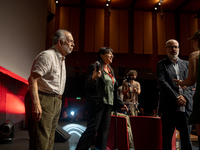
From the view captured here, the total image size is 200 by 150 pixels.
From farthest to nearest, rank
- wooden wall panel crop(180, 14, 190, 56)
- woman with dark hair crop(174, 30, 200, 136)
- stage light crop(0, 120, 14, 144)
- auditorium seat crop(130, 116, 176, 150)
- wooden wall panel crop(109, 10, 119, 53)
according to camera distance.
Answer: wooden wall panel crop(180, 14, 190, 56) → wooden wall panel crop(109, 10, 119, 53) → stage light crop(0, 120, 14, 144) → auditorium seat crop(130, 116, 176, 150) → woman with dark hair crop(174, 30, 200, 136)

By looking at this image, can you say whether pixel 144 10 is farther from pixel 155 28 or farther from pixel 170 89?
pixel 170 89

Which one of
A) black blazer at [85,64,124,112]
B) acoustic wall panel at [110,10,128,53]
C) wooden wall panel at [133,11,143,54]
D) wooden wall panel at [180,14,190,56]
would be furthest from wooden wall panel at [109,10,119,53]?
black blazer at [85,64,124,112]

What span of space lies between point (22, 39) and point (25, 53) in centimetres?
41

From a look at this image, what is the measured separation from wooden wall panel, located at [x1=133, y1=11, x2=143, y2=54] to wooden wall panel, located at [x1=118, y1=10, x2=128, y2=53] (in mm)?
426

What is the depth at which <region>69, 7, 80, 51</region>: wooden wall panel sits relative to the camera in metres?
8.80

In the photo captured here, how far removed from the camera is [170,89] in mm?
1846

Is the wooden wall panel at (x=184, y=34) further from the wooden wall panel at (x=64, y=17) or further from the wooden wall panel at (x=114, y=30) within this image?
the wooden wall panel at (x=64, y=17)

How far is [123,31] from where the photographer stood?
9.09 m

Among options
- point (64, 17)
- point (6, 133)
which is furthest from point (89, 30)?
point (6, 133)

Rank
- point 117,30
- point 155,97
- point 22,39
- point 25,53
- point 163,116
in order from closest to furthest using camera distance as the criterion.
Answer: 1. point 163,116
2. point 22,39
3. point 25,53
4. point 155,97
5. point 117,30

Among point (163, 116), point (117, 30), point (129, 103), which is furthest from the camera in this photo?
point (117, 30)

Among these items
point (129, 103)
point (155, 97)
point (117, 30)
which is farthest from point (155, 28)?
point (129, 103)

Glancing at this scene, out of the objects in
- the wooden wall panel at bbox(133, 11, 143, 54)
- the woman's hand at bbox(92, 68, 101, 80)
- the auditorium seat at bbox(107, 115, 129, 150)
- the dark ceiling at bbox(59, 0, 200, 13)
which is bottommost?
the auditorium seat at bbox(107, 115, 129, 150)

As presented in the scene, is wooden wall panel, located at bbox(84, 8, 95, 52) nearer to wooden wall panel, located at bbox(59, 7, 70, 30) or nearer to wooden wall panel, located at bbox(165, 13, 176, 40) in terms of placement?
wooden wall panel, located at bbox(59, 7, 70, 30)
